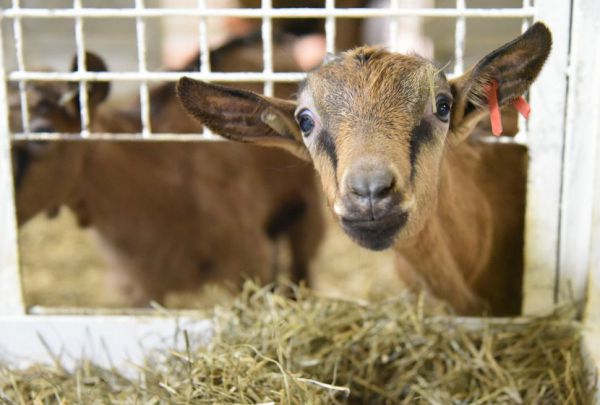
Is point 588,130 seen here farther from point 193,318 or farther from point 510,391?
point 193,318

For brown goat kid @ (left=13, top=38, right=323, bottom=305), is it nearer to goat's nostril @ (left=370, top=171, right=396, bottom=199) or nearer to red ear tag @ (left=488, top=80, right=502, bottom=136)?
red ear tag @ (left=488, top=80, right=502, bottom=136)

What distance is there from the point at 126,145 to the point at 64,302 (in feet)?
4.69

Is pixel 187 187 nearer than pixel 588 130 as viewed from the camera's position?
No

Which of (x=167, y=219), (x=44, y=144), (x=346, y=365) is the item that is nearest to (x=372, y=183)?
(x=346, y=365)

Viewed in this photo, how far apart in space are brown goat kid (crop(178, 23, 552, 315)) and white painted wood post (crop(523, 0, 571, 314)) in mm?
252

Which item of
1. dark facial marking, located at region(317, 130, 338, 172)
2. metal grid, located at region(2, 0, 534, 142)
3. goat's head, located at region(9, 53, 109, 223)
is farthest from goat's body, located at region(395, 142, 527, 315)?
goat's head, located at region(9, 53, 109, 223)

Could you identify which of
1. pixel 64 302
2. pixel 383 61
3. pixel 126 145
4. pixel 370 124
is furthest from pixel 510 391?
pixel 64 302

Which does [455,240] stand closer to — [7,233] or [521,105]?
[521,105]

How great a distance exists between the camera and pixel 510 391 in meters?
2.60

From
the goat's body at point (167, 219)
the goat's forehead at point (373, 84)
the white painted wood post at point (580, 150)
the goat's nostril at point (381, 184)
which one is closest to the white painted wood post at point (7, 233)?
the goat's body at point (167, 219)

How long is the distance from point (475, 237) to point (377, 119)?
102 cm

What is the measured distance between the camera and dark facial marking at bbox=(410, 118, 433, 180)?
7.84 feet

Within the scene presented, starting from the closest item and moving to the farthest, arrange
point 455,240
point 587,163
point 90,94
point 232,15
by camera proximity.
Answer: point 587,163
point 232,15
point 455,240
point 90,94

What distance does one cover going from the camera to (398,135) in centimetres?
235
